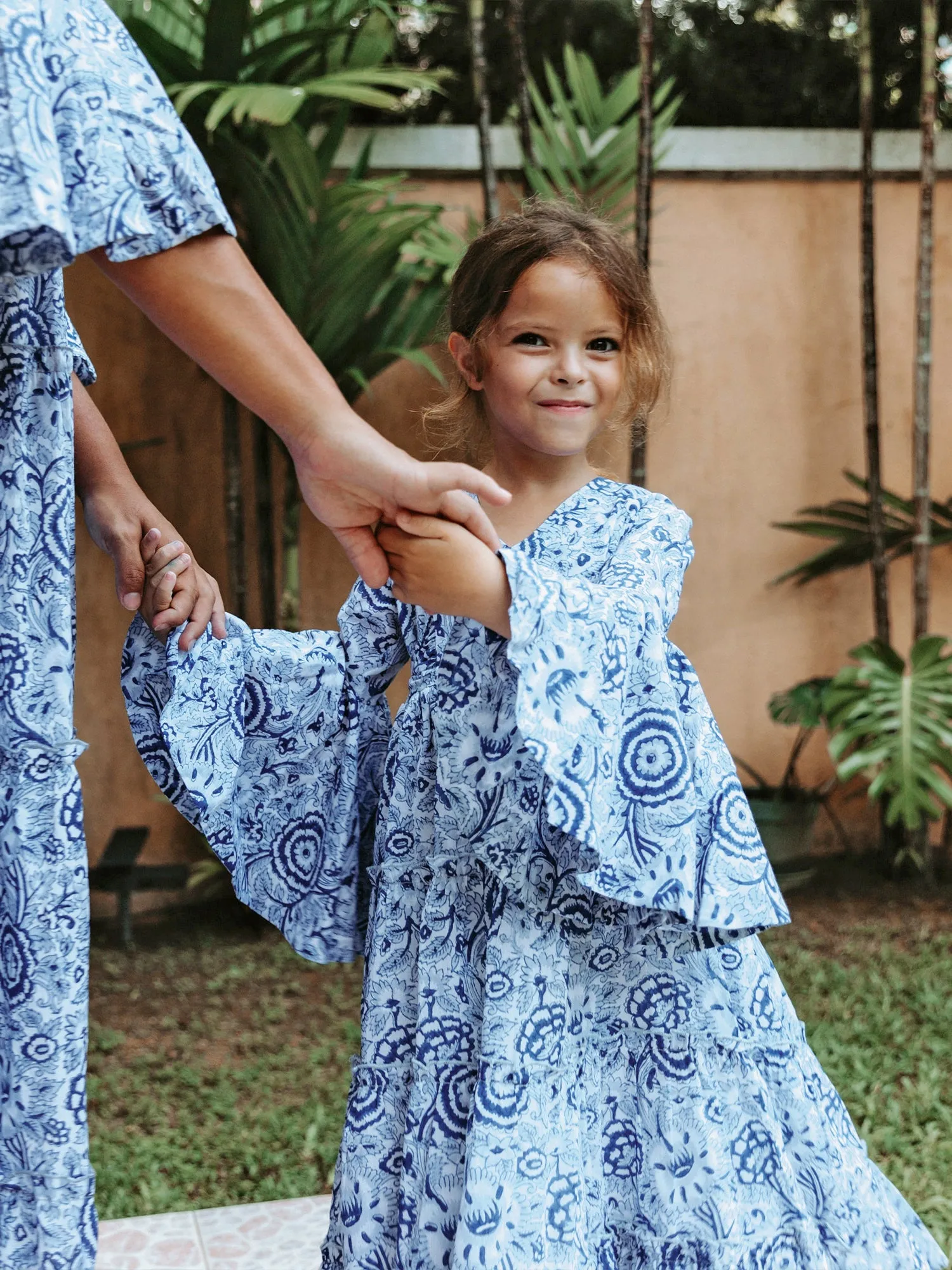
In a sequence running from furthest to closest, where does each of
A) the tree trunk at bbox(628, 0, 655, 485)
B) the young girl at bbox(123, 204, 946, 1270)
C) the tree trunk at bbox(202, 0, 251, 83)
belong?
the tree trunk at bbox(628, 0, 655, 485) → the tree trunk at bbox(202, 0, 251, 83) → the young girl at bbox(123, 204, 946, 1270)

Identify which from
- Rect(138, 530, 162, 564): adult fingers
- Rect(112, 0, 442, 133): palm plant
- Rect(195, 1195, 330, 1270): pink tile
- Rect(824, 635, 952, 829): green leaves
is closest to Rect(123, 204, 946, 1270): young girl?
Rect(138, 530, 162, 564): adult fingers

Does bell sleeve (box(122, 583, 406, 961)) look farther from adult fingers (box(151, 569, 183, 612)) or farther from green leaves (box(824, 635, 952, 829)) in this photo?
green leaves (box(824, 635, 952, 829))

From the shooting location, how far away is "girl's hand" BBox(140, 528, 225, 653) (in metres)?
1.47

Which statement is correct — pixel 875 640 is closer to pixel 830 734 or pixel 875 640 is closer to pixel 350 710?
pixel 830 734

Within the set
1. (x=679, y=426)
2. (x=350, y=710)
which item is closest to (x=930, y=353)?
(x=679, y=426)

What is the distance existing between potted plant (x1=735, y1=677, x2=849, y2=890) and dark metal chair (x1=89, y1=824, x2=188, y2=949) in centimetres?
196

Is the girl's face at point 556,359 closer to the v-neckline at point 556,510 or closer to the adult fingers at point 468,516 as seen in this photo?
the v-neckline at point 556,510

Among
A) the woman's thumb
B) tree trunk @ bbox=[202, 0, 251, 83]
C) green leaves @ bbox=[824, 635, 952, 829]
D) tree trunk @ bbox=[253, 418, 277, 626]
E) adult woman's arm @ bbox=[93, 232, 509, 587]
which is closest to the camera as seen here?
adult woman's arm @ bbox=[93, 232, 509, 587]

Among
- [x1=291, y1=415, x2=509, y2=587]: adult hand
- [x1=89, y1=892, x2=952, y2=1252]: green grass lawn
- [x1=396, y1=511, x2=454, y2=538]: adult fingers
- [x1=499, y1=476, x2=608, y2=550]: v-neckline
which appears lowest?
[x1=89, y1=892, x2=952, y2=1252]: green grass lawn

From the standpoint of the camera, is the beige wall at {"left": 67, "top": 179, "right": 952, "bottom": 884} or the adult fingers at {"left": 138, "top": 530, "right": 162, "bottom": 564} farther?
the beige wall at {"left": 67, "top": 179, "right": 952, "bottom": 884}

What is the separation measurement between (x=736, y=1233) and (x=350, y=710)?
2.50 ft

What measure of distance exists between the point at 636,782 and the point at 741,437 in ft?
11.2

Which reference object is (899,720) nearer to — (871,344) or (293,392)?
(871,344)

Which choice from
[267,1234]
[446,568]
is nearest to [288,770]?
[446,568]
